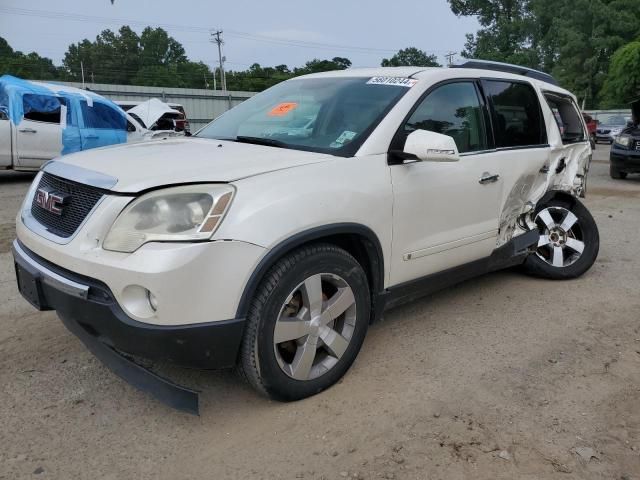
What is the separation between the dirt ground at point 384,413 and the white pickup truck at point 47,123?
7.80 metres

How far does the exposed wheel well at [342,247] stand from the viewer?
2.46m

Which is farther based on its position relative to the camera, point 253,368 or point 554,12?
point 554,12

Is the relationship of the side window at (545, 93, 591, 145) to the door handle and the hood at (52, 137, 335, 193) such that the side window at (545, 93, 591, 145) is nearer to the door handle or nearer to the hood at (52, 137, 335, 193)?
the door handle

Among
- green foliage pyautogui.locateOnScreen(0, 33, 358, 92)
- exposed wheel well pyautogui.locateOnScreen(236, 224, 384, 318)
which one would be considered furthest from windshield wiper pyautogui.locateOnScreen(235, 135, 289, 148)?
green foliage pyautogui.locateOnScreen(0, 33, 358, 92)


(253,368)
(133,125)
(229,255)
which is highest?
(133,125)

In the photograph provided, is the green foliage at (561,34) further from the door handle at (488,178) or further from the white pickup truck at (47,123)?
the door handle at (488,178)

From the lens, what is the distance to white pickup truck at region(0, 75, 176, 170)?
10.6 m

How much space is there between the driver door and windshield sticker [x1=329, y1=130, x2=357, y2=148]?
29 centimetres

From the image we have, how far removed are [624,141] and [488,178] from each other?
33.2 feet

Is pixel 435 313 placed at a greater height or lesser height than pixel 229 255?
lesser

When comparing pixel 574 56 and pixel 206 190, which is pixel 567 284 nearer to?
pixel 206 190

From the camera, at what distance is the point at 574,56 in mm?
46438

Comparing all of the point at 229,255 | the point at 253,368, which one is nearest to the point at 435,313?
the point at 253,368

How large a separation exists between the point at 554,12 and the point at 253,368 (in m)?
55.2
